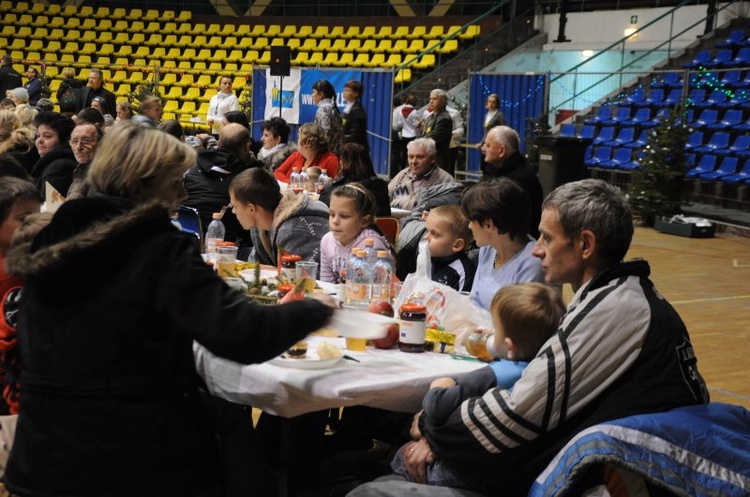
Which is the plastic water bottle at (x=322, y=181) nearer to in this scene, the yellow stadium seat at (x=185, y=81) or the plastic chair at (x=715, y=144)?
the plastic chair at (x=715, y=144)

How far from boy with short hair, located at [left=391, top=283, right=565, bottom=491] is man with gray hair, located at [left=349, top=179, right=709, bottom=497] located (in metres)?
0.02

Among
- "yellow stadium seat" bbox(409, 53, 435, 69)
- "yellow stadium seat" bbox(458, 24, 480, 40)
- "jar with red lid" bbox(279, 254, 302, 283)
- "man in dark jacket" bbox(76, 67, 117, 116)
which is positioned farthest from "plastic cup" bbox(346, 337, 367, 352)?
"yellow stadium seat" bbox(458, 24, 480, 40)

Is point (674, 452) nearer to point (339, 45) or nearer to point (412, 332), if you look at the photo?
point (412, 332)

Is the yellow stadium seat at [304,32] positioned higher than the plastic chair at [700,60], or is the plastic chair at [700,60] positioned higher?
the yellow stadium seat at [304,32]

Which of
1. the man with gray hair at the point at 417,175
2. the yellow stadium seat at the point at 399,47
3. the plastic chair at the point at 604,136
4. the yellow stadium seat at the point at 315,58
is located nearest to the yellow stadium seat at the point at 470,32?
the yellow stadium seat at the point at 399,47

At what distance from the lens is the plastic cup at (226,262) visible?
393 centimetres

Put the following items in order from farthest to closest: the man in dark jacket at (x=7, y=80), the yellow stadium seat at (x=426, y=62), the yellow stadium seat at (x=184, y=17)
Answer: the yellow stadium seat at (x=184, y=17)
the yellow stadium seat at (x=426, y=62)
the man in dark jacket at (x=7, y=80)

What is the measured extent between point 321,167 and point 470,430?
5842 millimetres

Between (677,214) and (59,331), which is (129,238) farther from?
(677,214)

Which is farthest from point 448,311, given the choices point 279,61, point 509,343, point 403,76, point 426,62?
point 426,62

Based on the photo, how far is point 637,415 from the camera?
7.35 feet

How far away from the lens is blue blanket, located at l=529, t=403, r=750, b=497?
6.98 feet

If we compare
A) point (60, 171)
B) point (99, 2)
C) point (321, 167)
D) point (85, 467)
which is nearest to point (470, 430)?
point (85, 467)

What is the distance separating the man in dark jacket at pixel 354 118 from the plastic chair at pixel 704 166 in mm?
4238
